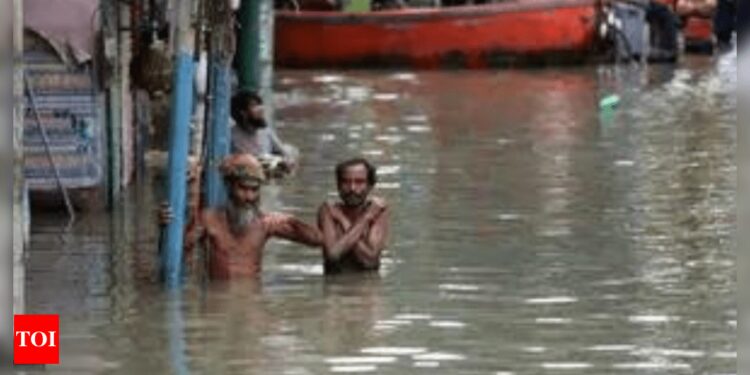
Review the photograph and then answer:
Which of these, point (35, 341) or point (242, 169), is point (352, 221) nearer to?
point (242, 169)

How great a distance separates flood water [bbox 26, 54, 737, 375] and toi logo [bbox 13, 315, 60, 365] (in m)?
0.14

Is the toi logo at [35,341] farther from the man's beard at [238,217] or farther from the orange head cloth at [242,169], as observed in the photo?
the man's beard at [238,217]

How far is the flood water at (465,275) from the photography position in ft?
33.4

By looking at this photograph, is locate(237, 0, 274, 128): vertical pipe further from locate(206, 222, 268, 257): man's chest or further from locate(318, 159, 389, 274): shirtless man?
locate(206, 222, 268, 257): man's chest

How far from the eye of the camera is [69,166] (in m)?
15.0

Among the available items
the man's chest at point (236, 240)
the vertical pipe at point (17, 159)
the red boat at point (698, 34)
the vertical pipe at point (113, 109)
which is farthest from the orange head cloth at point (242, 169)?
the red boat at point (698, 34)

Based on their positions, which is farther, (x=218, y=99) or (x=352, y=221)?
(x=218, y=99)

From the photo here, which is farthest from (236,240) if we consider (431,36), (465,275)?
(431,36)

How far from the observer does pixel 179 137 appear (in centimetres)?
1163

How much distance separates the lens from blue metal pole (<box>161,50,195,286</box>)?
37.8ft

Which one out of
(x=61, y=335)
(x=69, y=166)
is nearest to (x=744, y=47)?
(x=61, y=335)

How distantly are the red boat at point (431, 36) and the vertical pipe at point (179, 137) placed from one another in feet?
72.3

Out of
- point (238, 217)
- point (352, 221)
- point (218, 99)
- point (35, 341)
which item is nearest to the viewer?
point (35, 341)

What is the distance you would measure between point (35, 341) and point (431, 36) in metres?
24.9
